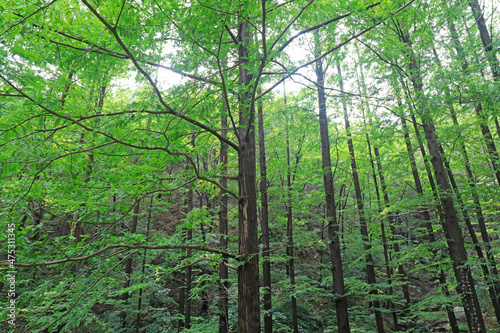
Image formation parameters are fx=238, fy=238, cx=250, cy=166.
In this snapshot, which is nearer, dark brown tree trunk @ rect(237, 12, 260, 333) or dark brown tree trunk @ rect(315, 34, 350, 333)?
dark brown tree trunk @ rect(237, 12, 260, 333)

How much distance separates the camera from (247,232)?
3.20 m

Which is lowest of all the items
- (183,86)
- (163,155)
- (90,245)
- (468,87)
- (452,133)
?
(90,245)

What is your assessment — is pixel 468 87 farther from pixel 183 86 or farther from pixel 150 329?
pixel 150 329

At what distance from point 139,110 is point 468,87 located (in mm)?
5647

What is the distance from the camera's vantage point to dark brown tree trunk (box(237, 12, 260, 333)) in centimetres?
A: 292

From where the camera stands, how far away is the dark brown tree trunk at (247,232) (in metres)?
2.92

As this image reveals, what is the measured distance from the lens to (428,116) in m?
5.13

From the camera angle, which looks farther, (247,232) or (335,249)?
(335,249)

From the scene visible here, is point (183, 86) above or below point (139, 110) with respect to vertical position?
above

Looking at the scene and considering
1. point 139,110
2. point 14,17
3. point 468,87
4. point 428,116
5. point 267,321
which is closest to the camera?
point 14,17

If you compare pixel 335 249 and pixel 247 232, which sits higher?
pixel 247 232

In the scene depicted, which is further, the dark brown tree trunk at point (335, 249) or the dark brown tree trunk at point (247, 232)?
the dark brown tree trunk at point (335, 249)

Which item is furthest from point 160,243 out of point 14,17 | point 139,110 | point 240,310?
point 14,17

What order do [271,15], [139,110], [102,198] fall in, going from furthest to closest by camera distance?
[271,15] < [102,198] < [139,110]
